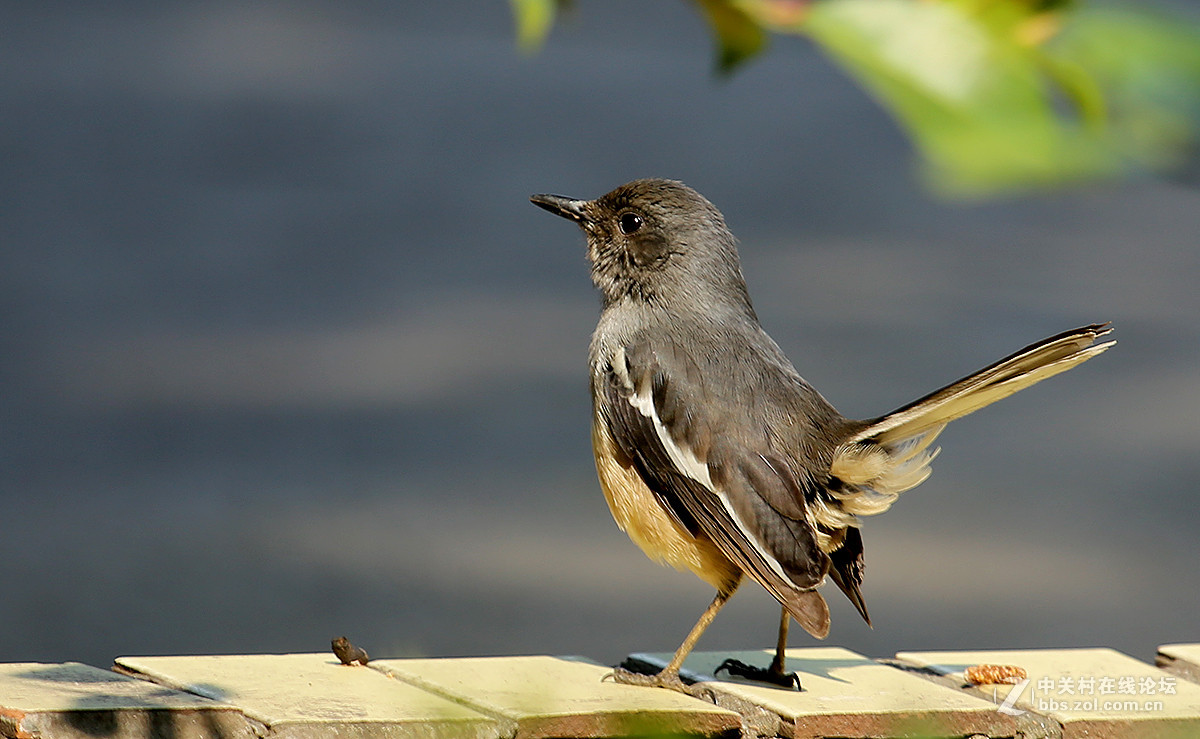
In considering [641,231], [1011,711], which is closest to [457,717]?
[1011,711]

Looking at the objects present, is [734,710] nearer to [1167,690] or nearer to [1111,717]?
[1111,717]

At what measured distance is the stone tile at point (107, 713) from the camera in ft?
8.82

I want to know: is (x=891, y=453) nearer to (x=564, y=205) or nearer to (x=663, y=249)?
(x=663, y=249)

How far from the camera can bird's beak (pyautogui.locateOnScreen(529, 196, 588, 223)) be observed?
446cm

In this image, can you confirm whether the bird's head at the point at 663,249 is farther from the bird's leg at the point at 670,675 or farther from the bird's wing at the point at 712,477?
the bird's leg at the point at 670,675

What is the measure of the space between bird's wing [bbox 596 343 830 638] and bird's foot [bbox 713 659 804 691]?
0.79 feet

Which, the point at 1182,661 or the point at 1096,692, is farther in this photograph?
the point at 1182,661

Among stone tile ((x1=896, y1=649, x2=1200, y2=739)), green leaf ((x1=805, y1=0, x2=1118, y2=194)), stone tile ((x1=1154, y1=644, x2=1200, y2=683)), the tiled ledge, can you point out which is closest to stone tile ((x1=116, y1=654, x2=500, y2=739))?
the tiled ledge

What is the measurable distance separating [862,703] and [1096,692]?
0.74m

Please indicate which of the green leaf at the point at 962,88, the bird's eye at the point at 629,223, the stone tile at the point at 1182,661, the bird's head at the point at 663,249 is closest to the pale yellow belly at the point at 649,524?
the bird's head at the point at 663,249

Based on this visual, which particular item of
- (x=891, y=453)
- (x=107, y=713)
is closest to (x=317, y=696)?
(x=107, y=713)

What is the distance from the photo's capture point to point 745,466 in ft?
11.9

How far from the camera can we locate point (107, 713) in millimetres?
2746

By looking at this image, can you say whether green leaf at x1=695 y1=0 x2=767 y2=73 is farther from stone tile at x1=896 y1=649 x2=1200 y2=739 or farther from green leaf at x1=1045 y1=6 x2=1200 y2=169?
stone tile at x1=896 y1=649 x2=1200 y2=739
